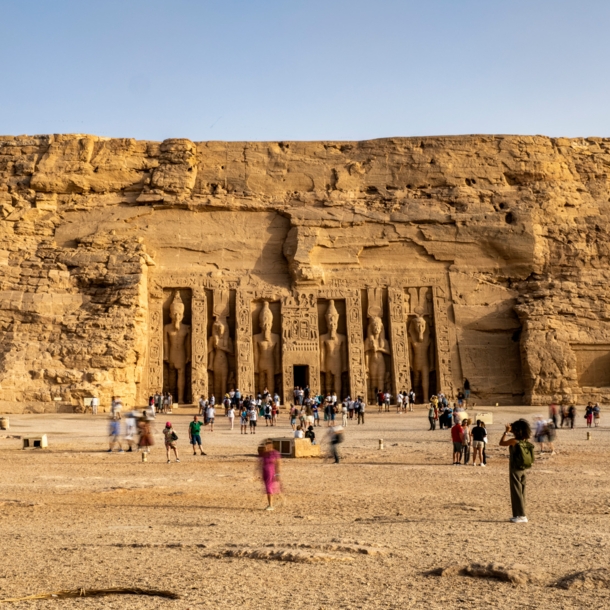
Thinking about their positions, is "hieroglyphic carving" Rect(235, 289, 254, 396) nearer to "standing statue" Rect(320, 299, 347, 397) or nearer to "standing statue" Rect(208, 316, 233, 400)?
"standing statue" Rect(208, 316, 233, 400)

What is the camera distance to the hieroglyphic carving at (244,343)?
28766mm

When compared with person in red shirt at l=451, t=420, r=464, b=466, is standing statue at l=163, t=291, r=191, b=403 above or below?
above

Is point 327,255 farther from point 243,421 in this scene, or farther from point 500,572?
point 500,572

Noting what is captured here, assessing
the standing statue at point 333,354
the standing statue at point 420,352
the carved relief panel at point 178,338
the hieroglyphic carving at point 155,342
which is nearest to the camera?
the hieroglyphic carving at point 155,342

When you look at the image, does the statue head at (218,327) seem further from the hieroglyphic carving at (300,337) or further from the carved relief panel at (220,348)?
the hieroglyphic carving at (300,337)

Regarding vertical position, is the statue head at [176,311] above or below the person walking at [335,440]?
above

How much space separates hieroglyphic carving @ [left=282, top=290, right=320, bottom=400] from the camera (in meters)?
28.9

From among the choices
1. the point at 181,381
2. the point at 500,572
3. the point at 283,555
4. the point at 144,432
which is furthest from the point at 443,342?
the point at 500,572

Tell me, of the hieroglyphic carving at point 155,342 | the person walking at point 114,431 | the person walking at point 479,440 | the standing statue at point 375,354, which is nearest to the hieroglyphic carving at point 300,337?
the standing statue at point 375,354

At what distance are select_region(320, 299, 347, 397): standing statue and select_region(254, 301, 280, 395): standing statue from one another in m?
1.65

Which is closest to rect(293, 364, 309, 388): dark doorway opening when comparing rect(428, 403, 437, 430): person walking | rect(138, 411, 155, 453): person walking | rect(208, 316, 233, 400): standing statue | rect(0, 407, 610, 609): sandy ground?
rect(208, 316, 233, 400): standing statue

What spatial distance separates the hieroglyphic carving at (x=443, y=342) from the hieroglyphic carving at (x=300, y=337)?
426 centimetres

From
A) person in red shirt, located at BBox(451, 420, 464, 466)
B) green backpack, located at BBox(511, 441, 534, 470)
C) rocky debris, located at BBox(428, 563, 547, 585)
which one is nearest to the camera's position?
rocky debris, located at BBox(428, 563, 547, 585)

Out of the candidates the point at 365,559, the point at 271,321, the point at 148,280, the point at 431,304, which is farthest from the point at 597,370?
the point at 365,559
